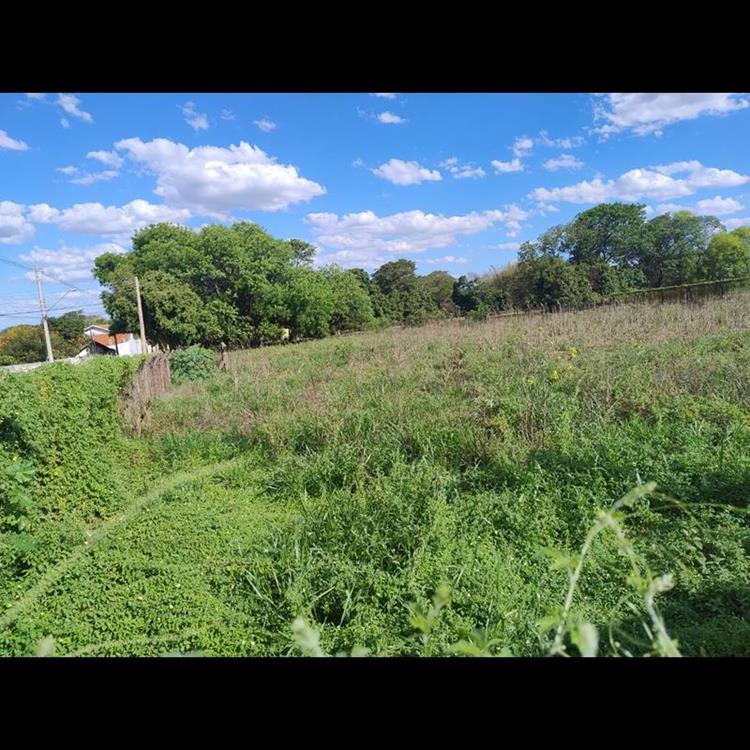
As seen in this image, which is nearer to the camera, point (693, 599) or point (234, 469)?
point (693, 599)

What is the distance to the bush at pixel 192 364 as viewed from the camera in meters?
11.6

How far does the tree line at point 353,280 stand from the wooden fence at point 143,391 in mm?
11332

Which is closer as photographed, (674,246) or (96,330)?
(674,246)

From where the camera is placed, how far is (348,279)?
92.8 feet

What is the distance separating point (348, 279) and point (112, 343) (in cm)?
2603

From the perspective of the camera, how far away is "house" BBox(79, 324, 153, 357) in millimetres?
29270

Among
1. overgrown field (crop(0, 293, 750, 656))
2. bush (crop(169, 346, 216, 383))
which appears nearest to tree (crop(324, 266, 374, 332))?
bush (crop(169, 346, 216, 383))

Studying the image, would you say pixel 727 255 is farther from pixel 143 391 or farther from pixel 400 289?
pixel 143 391

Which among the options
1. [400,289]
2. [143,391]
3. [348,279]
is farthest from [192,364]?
[400,289]

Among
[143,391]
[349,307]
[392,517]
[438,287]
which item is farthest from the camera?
[438,287]
